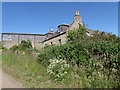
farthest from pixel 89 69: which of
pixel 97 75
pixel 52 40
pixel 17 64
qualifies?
pixel 52 40

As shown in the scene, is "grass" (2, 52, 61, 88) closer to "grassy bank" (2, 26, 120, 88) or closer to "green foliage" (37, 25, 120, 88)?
"grassy bank" (2, 26, 120, 88)

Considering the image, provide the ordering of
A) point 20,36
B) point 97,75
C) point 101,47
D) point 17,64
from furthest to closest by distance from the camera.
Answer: point 20,36 → point 17,64 → point 101,47 → point 97,75

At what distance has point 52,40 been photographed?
26812mm

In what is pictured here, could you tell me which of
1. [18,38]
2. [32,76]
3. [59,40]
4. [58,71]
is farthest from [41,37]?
[58,71]

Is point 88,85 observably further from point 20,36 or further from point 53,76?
point 20,36

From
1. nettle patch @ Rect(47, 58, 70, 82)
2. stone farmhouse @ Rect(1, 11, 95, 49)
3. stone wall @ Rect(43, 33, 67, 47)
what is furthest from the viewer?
stone farmhouse @ Rect(1, 11, 95, 49)

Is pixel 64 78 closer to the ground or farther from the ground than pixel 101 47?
closer to the ground

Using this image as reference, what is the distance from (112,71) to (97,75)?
726mm

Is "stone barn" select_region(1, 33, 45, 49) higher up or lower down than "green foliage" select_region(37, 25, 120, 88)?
higher up

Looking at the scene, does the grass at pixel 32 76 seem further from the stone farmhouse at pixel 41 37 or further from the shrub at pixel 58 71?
the stone farmhouse at pixel 41 37

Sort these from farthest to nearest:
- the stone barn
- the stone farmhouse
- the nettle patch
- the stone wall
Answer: the stone barn, the stone farmhouse, the stone wall, the nettle patch

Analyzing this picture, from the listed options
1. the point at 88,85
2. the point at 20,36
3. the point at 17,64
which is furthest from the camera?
the point at 20,36

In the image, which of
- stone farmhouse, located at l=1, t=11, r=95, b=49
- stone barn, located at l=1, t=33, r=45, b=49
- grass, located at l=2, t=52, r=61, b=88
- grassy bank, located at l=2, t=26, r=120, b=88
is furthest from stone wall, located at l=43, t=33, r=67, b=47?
grassy bank, located at l=2, t=26, r=120, b=88

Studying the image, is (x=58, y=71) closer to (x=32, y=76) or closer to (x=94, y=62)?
(x=32, y=76)
